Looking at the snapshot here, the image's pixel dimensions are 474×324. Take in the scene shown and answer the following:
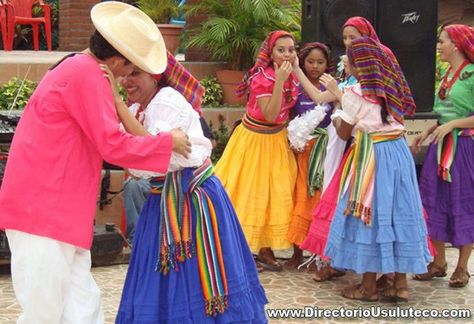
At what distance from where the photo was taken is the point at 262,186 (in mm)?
6742

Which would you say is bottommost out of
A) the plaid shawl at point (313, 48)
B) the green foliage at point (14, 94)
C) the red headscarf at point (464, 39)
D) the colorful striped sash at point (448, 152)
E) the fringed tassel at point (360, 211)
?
the fringed tassel at point (360, 211)

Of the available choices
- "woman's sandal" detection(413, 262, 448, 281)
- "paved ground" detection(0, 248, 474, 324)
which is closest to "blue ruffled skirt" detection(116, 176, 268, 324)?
"paved ground" detection(0, 248, 474, 324)

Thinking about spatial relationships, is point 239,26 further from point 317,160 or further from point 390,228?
point 390,228

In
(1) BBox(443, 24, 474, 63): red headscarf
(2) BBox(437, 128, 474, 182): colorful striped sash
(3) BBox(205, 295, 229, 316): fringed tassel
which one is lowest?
(3) BBox(205, 295, 229, 316): fringed tassel

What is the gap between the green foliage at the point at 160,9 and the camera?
32.2 feet

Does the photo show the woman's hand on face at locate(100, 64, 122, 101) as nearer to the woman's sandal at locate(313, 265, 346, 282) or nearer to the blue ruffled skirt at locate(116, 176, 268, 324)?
the blue ruffled skirt at locate(116, 176, 268, 324)

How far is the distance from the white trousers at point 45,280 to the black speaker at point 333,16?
4.14m

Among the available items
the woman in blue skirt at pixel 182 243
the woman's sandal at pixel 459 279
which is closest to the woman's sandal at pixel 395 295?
the woman's sandal at pixel 459 279

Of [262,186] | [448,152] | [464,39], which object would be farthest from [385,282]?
[464,39]

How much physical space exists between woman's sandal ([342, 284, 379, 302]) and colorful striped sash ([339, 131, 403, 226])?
23.2 inches

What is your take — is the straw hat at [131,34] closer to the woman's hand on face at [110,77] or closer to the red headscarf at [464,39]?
the woman's hand on face at [110,77]

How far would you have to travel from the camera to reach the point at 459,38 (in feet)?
21.1

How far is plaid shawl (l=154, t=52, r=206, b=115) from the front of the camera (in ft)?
14.3

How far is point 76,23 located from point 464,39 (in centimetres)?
780
